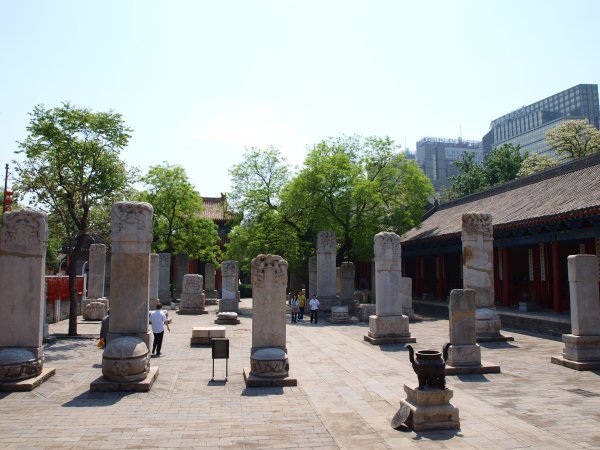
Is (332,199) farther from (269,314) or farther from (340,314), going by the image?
(269,314)

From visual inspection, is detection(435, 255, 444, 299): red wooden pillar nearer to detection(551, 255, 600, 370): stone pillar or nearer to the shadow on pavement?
detection(551, 255, 600, 370): stone pillar

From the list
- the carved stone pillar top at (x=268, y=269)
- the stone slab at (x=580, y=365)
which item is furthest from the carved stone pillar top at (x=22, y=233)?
the stone slab at (x=580, y=365)

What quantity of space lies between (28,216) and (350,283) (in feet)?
54.0

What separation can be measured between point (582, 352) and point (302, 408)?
Answer: 6.69m

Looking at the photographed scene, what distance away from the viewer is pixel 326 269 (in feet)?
72.8

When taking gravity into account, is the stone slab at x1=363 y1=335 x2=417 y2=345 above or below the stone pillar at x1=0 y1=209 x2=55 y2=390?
below

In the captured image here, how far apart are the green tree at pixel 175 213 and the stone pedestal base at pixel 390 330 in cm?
2089

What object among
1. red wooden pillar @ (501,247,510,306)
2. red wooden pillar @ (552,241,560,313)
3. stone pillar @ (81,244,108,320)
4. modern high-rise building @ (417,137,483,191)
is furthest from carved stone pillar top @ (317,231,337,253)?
modern high-rise building @ (417,137,483,191)

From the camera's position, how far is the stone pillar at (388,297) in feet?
46.7

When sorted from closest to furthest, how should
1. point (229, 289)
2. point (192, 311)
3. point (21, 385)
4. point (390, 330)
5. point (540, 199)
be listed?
point (21, 385), point (390, 330), point (540, 199), point (229, 289), point (192, 311)

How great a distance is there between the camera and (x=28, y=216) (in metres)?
9.08

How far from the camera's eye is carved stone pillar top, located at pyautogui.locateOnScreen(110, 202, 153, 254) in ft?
30.3

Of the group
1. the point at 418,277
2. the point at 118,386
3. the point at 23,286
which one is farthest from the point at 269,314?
the point at 418,277

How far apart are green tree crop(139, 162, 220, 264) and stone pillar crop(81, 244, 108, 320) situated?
36.0 ft
